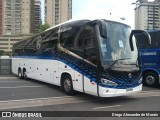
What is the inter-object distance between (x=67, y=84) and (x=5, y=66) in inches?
528

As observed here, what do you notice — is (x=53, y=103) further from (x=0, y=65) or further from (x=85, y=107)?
(x=0, y=65)

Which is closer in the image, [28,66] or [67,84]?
[67,84]

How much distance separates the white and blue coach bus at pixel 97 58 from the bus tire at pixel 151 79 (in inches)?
176

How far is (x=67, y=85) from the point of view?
10.9m

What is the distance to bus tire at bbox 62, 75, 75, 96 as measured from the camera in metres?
10.6

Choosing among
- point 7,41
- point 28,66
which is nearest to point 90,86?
point 28,66

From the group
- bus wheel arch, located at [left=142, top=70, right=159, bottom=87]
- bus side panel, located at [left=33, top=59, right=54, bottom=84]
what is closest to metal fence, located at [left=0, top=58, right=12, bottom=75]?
bus side panel, located at [left=33, top=59, right=54, bottom=84]

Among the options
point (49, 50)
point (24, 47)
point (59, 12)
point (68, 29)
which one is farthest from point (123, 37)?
point (59, 12)

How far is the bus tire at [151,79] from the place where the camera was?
1382 centimetres

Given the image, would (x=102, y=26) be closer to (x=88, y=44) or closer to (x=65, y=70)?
(x=88, y=44)

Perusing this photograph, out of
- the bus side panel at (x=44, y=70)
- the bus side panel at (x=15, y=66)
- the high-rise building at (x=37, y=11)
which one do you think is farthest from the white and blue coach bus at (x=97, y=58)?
the high-rise building at (x=37, y=11)

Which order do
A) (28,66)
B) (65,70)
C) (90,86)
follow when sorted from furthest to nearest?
(28,66) → (65,70) → (90,86)

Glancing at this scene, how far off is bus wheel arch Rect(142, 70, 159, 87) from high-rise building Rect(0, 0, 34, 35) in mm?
112859

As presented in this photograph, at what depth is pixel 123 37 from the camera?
937 centimetres
